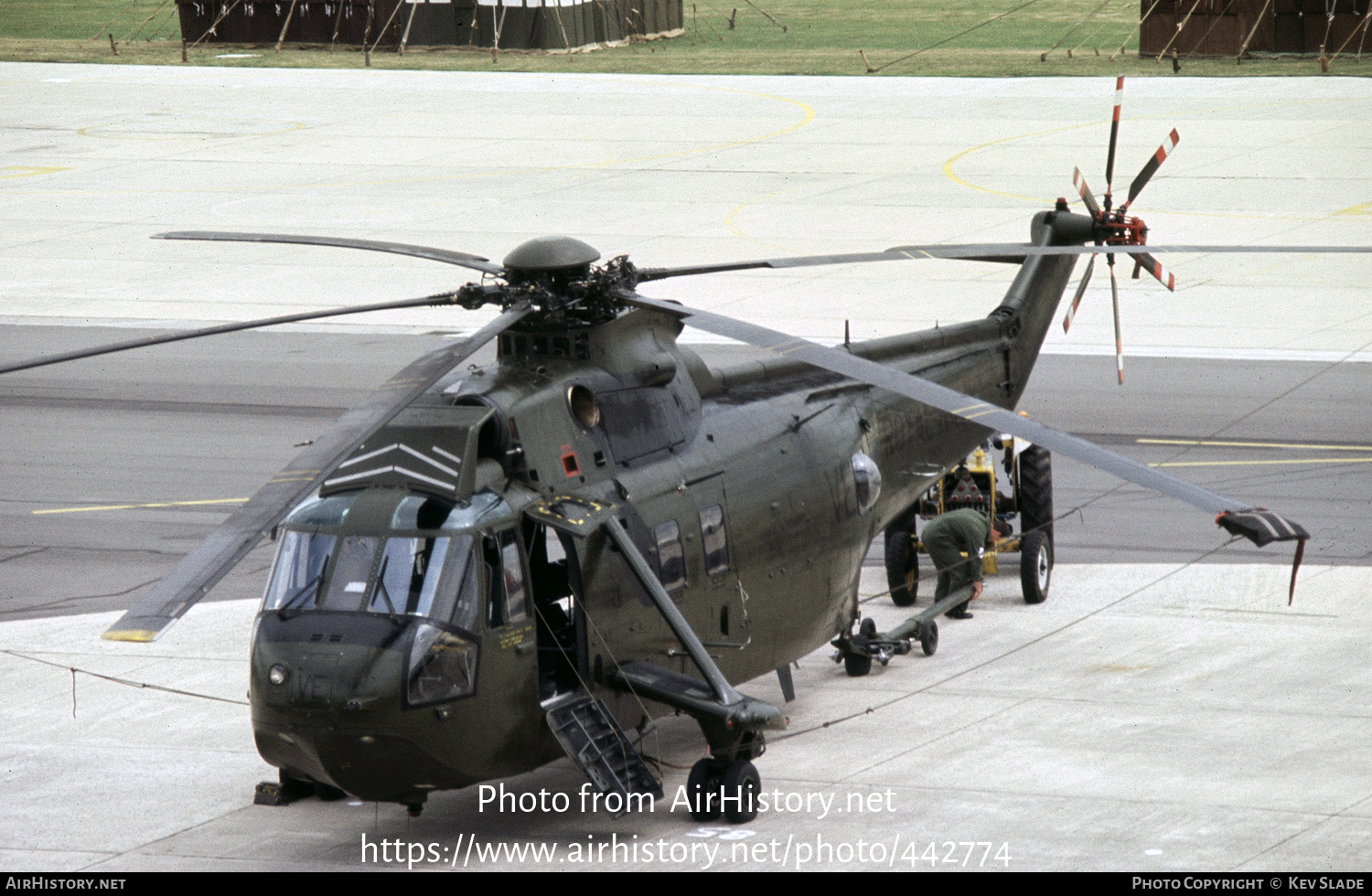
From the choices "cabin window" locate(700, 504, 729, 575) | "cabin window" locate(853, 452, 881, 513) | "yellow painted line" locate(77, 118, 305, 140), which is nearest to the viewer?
"cabin window" locate(700, 504, 729, 575)

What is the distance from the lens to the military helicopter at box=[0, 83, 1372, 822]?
38.8ft

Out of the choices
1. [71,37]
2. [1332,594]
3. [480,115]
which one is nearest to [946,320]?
[1332,594]

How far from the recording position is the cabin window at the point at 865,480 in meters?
16.0

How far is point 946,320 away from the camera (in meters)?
33.5

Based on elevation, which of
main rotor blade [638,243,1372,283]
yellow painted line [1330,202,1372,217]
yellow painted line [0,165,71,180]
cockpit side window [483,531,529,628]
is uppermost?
main rotor blade [638,243,1372,283]

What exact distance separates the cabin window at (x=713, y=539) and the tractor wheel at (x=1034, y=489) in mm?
6091

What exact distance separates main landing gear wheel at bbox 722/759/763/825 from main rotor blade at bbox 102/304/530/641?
3.72 metres

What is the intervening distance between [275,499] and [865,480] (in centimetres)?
702

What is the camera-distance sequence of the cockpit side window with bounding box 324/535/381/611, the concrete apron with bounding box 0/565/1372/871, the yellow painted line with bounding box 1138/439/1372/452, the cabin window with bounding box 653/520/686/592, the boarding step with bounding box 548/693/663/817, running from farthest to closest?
the yellow painted line with bounding box 1138/439/1372/452, the cabin window with bounding box 653/520/686/592, the concrete apron with bounding box 0/565/1372/871, the boarding step with bounding box 548/693/663/817, the cockpit side window with bounding box 324/535/381/611

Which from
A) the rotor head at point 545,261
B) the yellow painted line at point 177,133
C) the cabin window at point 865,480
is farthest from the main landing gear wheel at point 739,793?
the yellow painted line at point 177,133

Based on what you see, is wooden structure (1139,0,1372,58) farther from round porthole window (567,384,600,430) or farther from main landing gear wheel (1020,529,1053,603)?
round porthole window (567,384,600,430)

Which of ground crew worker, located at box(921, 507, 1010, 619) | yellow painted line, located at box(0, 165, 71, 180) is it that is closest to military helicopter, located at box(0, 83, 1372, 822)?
ground crew worker, located at box(921, 507, 1010, 619)

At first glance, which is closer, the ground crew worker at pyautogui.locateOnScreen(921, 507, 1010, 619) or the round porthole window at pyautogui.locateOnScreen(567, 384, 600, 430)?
the round porthole window at pyautogui.locateOnScreen(567, 384, 600, 430)

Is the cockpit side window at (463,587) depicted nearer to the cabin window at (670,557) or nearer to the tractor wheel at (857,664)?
the cabin window at (670,557)
